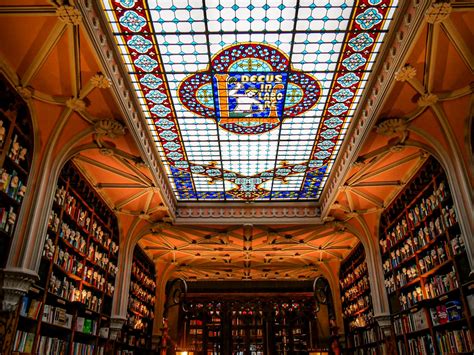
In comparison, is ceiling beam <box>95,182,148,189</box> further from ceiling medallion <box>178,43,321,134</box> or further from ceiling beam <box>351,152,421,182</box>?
ceiling beam <box>351,152,421,182</box>

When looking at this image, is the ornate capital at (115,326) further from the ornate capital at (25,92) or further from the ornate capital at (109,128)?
the ornate capital at (25,92)

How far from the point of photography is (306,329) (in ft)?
46.1

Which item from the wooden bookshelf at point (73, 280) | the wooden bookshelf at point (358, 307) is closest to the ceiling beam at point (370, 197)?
the wooden bookshelf at point (358, 307)

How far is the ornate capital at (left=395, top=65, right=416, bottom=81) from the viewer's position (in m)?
5.73

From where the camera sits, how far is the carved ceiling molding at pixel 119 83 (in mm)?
5223

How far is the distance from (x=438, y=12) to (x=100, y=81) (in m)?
4.74

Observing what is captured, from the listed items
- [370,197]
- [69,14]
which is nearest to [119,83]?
[69,14]

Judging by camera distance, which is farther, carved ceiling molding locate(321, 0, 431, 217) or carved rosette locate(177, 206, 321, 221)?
carved rosette locate(177, 206, 321, 221)

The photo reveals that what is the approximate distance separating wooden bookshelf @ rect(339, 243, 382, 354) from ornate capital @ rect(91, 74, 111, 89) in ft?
31.0

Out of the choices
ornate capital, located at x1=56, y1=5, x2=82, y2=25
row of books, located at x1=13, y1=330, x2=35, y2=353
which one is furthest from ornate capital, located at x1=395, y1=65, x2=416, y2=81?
row of books, located at x1=13, y1=330, x2=35, y2=353

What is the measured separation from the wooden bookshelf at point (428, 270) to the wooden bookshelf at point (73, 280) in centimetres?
705

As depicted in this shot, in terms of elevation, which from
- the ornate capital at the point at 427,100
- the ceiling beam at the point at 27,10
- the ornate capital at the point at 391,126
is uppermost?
the ceiling beam at the point at 27,10

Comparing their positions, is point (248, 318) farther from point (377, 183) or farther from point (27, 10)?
point (27, 10)

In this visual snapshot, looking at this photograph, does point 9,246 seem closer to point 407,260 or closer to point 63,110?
point 63,110
